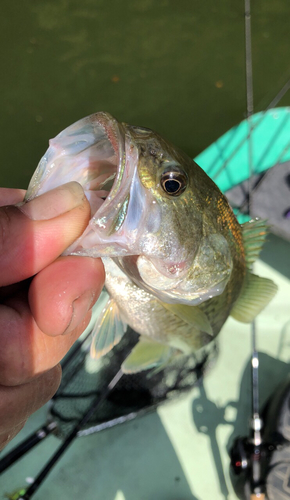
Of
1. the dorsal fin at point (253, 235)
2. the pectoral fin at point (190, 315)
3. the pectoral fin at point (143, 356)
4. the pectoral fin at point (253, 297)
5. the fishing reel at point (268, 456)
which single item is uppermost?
the dorsal fin at point (253, 235)

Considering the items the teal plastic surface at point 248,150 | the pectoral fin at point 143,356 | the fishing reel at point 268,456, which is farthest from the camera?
the teal plastic surface at point 248,150

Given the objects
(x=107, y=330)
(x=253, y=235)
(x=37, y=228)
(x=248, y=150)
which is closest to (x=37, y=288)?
(x=37, y=228)

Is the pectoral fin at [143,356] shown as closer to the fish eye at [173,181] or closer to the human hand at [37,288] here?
the human hand at [37,288]

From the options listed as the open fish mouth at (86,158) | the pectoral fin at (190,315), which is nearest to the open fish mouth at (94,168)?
the open fish mouth at (86,158)

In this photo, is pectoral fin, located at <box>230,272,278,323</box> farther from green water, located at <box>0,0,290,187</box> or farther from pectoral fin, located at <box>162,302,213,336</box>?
green water, located at <box>0,0,290,187</box>

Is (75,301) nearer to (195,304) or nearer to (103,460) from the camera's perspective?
(195,304)

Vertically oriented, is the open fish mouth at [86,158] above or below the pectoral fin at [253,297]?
above
